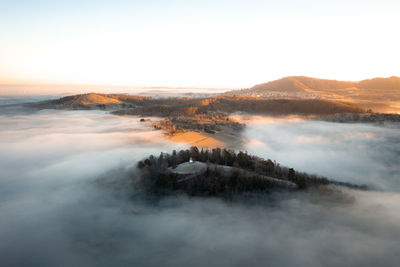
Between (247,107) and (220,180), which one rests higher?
(247,107)

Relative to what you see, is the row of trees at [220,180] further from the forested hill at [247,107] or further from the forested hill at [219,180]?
the forested hill at [247,107]

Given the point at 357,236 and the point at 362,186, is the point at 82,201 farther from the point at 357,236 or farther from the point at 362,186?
the point at 362,186

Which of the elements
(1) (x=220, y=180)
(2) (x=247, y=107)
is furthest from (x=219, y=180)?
(2) (x=247, y=107)

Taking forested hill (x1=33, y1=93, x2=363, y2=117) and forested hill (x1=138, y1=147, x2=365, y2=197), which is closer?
forested hill (x1=138, y1=147, x2=365, y2=197)

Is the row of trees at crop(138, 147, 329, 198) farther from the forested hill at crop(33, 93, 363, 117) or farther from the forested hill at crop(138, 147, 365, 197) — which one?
the forested hill at crop(33, 93, 363, 117)

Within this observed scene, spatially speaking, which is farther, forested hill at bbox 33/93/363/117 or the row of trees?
forested hill at bbox 33/93/363/117

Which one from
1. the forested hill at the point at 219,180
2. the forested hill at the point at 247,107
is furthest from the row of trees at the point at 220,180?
the forested hill at the point at 247,107

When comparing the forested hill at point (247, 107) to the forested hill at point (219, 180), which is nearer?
the forested hill at point (219, 180)

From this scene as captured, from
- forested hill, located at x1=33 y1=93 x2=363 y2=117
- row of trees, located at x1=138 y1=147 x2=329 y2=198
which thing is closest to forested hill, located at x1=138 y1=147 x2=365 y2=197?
row of trees, located at x1=138 y1=147 x2=329 y2=198

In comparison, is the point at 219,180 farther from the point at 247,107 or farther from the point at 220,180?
the point at 247,107

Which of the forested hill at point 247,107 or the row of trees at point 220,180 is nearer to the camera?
the row of trees at point 220,180

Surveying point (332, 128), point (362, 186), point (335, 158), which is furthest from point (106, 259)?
point (332, 128)
